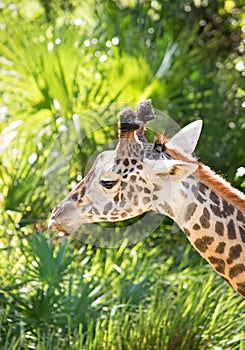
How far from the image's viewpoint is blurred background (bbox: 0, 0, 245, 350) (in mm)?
5172

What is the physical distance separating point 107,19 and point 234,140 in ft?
4.65

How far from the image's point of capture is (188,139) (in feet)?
11.9

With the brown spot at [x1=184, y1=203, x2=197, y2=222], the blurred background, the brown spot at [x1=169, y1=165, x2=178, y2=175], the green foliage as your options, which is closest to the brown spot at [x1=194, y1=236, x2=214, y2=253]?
the brown spot at [x1=184, y1=203, x2=197, y2=222]

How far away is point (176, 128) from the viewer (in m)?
4.71

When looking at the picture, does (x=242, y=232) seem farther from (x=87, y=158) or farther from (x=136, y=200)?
(x=87, y=158)

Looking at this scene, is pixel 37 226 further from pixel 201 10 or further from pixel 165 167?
pixel 201 10

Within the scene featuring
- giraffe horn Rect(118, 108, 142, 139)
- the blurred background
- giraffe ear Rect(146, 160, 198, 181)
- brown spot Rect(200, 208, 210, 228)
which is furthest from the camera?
the blurred background

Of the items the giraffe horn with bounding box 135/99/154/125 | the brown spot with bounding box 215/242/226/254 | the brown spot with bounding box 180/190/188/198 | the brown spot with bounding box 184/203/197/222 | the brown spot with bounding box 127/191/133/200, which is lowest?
the brown spot with bounding box 215/242/226/254

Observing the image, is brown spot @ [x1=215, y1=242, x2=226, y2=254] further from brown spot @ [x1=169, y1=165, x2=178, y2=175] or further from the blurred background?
the blurred background

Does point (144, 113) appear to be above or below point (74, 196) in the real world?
above

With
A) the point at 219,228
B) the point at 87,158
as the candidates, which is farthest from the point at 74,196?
the point at 87,158

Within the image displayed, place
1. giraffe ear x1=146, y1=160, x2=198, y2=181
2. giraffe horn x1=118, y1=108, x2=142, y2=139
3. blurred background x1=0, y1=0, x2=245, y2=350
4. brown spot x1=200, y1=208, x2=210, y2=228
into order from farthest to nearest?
blurred background x1=0, y1=0, x2=245, y2=350 < brown spot x1=200, y1=208, x2=210, y2=228 < giraffe horn x1=118, y1=108, x2=142, y2=139 < giraffe ear x1=146, y1=160, x2=198, y2=181

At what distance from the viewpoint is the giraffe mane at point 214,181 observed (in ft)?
11.9

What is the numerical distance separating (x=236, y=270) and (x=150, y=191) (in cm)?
49
